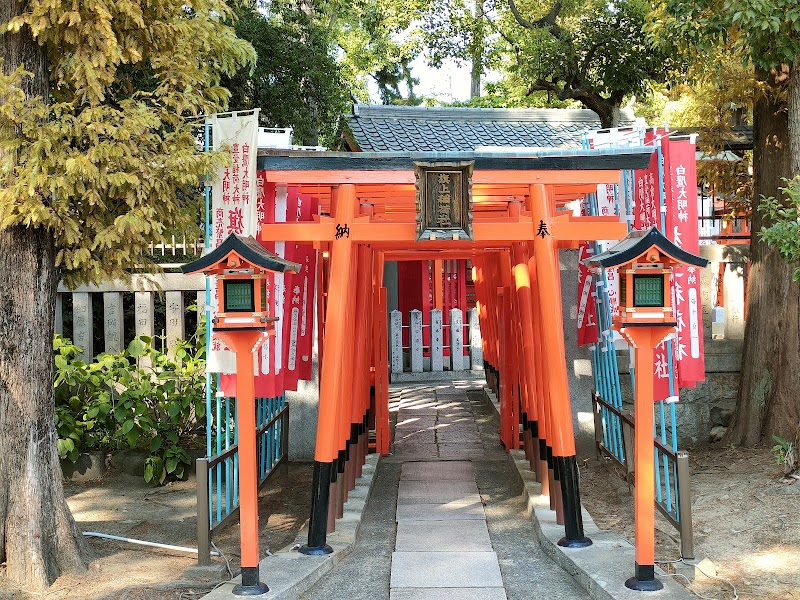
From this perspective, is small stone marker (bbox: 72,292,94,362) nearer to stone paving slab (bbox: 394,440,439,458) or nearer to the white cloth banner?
the white cloth banner

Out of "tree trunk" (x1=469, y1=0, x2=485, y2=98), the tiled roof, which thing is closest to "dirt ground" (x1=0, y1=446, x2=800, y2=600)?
the tiled roof

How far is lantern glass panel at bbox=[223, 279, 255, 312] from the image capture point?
5.75 metres

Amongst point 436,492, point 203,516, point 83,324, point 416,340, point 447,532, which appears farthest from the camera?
point 416,340

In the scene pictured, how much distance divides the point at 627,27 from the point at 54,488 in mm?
13542

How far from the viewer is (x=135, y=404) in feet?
31.7

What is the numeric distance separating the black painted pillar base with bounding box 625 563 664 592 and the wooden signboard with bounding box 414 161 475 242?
2.75m

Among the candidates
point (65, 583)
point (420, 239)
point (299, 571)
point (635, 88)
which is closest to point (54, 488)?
point (65, 583)

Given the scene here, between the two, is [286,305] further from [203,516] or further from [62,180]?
[62,180]

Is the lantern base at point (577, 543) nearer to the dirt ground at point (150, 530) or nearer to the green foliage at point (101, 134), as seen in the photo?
the dirt ground at point (150, 530)

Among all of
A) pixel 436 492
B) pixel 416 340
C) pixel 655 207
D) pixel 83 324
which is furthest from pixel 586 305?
pixel 416 340

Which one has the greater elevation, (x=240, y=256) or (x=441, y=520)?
(x=240, y=256)

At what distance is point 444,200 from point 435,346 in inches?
473

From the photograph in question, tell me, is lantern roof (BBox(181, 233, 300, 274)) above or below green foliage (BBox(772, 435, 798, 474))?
above

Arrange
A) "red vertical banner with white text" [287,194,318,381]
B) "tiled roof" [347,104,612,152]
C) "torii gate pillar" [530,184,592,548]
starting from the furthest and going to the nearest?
"tiled roof" [347,104,612,152] → "red vertical banner with white text" [287,194,318,381] → "torii gate pillar" [530,184,592,548]
